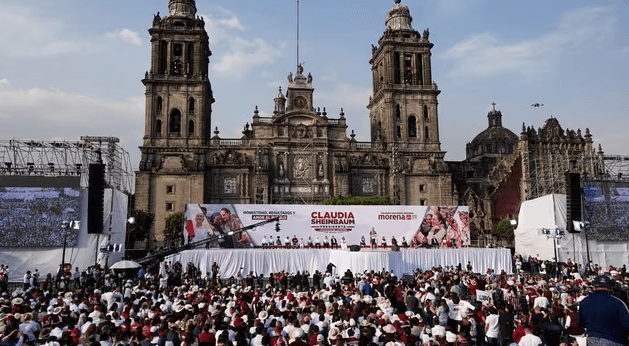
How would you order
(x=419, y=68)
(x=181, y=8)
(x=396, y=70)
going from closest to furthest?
(x=181, y=8) → (x=396, y=70) → (x=419, y=68)

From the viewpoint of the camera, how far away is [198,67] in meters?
51.2

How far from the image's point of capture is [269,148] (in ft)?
166

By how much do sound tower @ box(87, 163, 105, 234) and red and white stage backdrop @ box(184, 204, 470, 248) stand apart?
312 inches

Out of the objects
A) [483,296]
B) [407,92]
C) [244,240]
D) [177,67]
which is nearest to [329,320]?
[483,296]

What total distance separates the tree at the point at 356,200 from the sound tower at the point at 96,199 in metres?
22.3

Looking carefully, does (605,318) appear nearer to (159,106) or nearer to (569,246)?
(569,246)

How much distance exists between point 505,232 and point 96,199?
112 feet

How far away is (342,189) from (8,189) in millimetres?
28270

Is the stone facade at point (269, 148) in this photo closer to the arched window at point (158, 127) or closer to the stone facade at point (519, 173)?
the arched window at point (158, 127)

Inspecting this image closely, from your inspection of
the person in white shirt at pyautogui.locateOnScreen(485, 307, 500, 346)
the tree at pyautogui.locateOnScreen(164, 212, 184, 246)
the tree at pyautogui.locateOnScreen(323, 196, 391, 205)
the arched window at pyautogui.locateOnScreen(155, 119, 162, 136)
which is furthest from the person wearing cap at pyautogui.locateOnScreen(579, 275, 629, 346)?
the arched window at pyautogui.locateOnScreen(155, 119, 162, 136)

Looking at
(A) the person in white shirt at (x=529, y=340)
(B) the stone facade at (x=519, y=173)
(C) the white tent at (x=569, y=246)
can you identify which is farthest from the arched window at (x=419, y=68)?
(A) the person in white shirt at (x=529, y=340)

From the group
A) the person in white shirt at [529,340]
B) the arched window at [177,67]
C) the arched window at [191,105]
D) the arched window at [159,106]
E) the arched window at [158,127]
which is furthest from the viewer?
the arched window at [177,67]

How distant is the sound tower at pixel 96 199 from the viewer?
2836 centimetres

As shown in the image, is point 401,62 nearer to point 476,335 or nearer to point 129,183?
point 129,183
